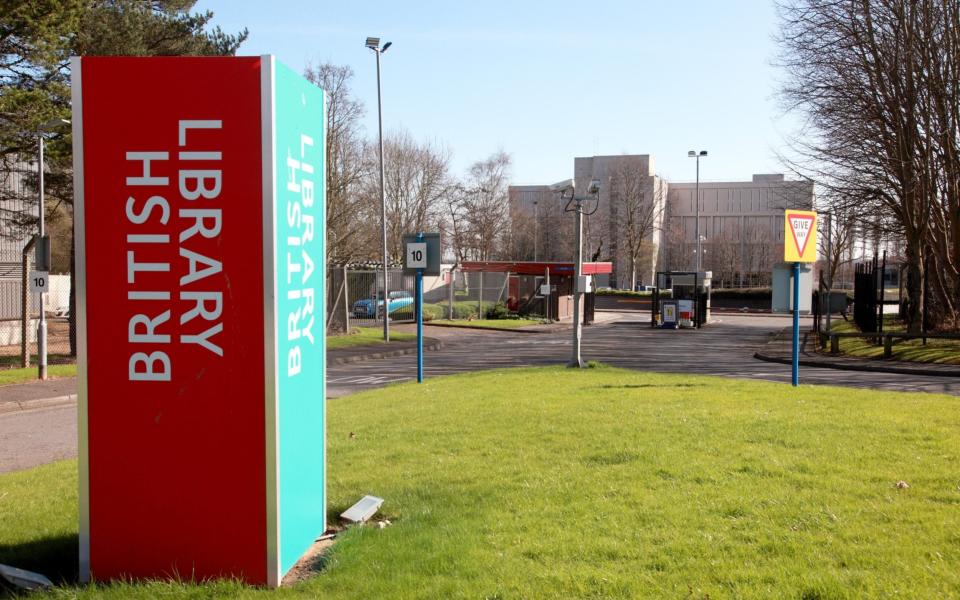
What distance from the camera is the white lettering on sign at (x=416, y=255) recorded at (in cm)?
1452

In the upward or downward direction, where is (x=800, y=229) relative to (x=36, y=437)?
upward

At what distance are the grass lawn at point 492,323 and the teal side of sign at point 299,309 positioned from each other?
32.1 metres

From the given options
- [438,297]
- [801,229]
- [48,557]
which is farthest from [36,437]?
[438,297]

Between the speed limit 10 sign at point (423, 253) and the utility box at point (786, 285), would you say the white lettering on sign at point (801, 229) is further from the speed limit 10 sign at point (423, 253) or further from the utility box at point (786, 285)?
the speed limit 10 sign at point (423, 253)

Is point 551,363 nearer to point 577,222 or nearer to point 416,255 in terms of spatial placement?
point 577,222

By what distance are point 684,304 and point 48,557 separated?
35710 millimetres

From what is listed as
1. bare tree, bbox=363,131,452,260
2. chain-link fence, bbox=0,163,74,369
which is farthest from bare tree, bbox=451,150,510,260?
chain-link fence, bbox=0,163,74,369

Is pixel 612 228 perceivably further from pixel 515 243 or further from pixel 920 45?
pixel 920 45

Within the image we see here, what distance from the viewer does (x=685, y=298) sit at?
39625mm

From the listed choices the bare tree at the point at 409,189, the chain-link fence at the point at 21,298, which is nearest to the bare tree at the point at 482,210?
the bare tree at the point at 409,189

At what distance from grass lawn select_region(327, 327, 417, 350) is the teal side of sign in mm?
20838

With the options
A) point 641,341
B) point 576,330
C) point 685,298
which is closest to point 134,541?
point 576,330

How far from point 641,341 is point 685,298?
10.6 metres

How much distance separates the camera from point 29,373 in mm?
17969
